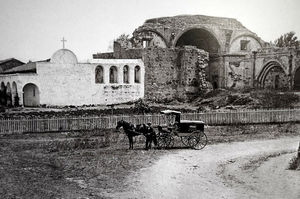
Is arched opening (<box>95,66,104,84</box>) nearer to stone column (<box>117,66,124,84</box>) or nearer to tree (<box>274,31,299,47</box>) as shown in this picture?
stone column (<box>117,66,124,84</box>)

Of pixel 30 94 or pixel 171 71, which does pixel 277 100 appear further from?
pixel 30 94

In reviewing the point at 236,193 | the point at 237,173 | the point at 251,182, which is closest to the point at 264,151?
the point at 237,173

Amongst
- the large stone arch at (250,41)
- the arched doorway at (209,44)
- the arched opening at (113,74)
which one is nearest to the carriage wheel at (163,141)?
the arched opening at (113,74)

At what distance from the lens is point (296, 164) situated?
1034 cm

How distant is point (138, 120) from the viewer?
733 inches

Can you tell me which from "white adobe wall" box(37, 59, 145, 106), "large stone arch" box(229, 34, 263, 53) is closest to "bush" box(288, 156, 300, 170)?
"white adobe wall" box(37, 59, 145, 106)

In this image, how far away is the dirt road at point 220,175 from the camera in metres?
8.76

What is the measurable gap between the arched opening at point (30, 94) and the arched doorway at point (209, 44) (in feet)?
55.1

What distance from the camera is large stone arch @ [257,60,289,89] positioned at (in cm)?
3484

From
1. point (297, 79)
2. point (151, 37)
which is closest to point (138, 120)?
point (151, 37)

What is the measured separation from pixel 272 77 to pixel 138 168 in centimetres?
2788

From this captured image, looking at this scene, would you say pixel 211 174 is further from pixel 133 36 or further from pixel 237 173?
pixel 133 36

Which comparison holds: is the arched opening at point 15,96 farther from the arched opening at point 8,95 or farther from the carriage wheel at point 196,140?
the carriage wheel at point 196,140

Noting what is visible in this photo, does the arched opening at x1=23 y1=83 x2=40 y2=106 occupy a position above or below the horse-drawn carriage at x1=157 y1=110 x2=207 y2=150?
above
